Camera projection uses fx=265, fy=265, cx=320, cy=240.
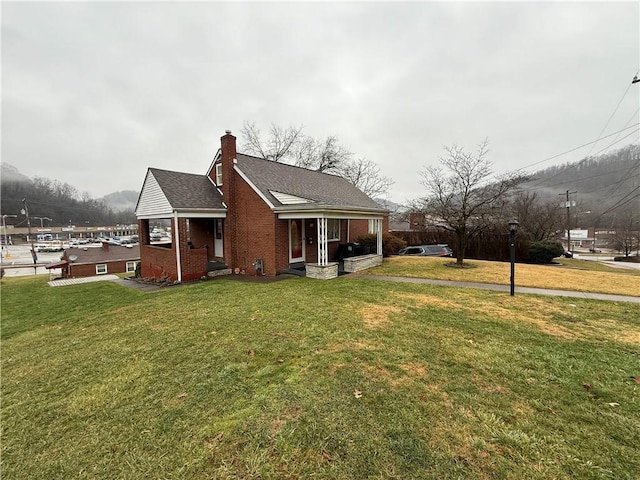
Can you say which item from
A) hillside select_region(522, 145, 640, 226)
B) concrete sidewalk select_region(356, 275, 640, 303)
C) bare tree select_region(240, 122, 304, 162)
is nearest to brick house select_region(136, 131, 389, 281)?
concrete sidewalk select_region(356, 275, 640, 303)

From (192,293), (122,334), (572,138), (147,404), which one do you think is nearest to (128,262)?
(192,293)

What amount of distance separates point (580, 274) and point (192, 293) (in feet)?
52.4

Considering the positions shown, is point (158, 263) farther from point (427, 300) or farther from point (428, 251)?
point (428, 251)

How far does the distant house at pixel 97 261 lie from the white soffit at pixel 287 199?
2367cm

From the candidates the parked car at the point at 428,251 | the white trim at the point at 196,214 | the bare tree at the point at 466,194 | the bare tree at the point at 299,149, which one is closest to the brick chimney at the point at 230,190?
the white trim at the point at 196,214

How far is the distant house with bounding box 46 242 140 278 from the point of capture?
28.5m

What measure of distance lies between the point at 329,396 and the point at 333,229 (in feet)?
40.4

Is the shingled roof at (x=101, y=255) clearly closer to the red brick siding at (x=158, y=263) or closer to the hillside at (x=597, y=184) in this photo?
the red brick siding at (x=158, y=263)

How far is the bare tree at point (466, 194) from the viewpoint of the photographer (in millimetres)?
13875

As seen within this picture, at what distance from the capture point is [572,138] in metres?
31.8

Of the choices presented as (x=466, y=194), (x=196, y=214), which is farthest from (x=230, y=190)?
(x=466, y=194)

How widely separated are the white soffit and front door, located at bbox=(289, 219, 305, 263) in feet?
3.12

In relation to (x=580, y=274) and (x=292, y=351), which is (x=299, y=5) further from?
(x=580, y=274)

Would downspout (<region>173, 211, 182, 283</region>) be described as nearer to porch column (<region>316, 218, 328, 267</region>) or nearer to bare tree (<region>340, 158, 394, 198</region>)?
porch column (<region>316, 218, 328, 267</region>)
